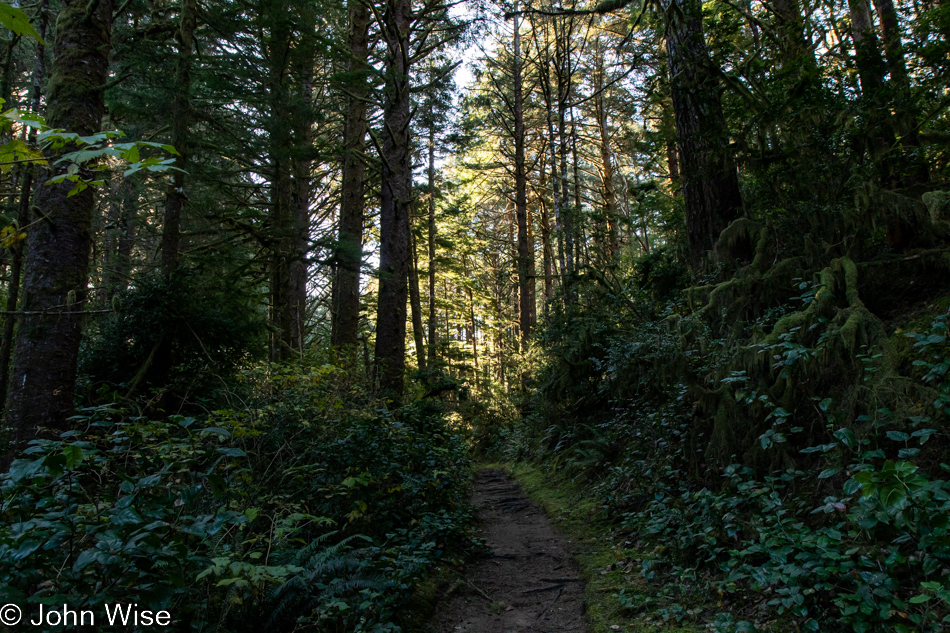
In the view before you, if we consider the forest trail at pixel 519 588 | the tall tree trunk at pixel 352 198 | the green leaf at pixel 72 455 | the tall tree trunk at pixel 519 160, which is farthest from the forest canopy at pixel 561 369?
the tall tree trunk at pixel 519 160

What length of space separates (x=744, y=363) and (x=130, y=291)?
8519mm

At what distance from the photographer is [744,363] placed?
473 cm

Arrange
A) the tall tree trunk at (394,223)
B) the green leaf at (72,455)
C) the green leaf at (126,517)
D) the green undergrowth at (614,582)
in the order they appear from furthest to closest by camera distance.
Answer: the tall tree trunk at (394,223) < the green undergrowth at (614,582) < the green leaf at (126,517) < the green leaf at (72,455)

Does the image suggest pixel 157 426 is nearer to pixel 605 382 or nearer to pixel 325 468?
pixel 325 468

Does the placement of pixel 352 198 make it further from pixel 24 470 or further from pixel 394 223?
pixel 24 470

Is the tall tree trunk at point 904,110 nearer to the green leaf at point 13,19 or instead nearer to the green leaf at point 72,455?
the green leaf at point 13,19

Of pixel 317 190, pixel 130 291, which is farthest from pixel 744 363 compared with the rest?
pixel 317 190

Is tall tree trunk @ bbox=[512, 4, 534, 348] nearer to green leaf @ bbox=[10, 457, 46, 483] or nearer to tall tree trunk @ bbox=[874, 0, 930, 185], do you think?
tall tree trunk @ bbox=[874, 0, 930, 185]

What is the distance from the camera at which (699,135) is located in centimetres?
715

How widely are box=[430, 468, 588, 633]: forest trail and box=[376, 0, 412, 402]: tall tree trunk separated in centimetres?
425

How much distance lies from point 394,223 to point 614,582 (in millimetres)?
8258

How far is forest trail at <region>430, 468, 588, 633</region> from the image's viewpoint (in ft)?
13.3

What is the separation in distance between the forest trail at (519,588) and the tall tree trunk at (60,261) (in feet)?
14.3

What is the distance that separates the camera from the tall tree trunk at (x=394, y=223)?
1012 centimetres
